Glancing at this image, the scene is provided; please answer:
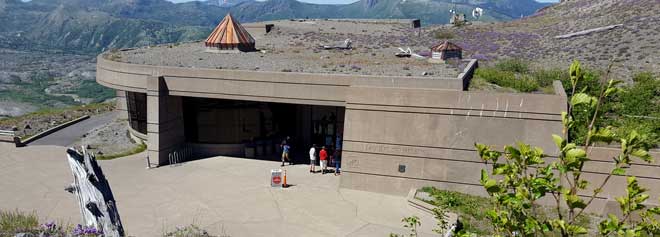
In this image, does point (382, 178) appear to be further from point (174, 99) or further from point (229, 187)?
point (174, 99)

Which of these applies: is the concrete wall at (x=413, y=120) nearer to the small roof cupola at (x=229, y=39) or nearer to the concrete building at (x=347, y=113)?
→ the concrete building at (x=347, y=113)

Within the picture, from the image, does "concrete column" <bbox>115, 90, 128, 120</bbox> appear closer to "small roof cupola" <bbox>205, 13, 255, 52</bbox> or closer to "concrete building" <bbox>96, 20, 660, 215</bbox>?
"concrete building" <bbox>96, 20, 660, 215</bbox>

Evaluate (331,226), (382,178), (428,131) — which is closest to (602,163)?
(428,131)

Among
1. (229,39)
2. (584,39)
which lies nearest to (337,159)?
(229,39)

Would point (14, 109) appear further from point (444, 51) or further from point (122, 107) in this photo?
point (444, 51)

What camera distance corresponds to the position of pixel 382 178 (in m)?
15.4

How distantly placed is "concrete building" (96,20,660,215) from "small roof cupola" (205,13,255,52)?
1463 millimetres

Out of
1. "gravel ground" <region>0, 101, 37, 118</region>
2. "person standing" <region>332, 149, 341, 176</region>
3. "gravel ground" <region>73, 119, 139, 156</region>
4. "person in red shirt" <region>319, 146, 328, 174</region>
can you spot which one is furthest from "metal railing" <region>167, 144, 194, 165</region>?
"gravel ground" <region>0, 101, 37, 118</region>

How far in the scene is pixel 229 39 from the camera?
80.8ft

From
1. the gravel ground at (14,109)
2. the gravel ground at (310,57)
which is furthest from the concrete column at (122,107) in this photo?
the gravel ground at (14,109)

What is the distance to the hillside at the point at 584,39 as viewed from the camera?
2644 centimetres

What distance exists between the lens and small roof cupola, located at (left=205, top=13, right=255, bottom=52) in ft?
80.7

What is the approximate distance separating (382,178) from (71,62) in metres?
188

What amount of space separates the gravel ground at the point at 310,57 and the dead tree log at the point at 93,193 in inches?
408
